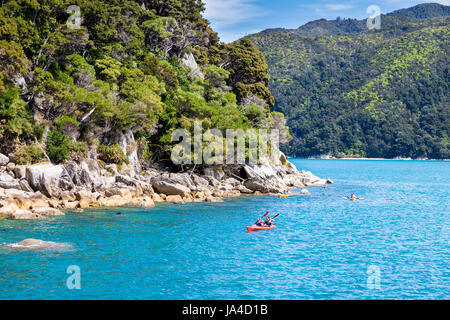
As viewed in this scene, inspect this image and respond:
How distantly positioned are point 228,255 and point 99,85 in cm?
3177

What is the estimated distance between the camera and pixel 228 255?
26734mm

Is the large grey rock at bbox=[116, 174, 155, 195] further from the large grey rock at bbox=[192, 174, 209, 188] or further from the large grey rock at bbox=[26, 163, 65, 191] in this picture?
the large grey rock at bbox=[192, 174, 209, 188]

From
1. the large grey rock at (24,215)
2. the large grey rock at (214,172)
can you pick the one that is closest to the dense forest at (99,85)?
the large grey rock at (214,172)

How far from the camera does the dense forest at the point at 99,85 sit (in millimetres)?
44000

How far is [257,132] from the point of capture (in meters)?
68.4

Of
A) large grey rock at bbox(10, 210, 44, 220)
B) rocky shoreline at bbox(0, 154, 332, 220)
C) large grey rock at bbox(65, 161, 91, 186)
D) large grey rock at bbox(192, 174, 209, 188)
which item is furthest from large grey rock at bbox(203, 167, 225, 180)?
large grey rock at bbox(10, 210, 44, 220)

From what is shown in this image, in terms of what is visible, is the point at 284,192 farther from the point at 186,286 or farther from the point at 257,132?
the point at 186,286

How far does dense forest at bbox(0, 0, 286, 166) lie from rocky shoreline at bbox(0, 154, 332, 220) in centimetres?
245

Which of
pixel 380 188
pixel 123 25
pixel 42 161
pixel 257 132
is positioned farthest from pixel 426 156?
pixel 42 161

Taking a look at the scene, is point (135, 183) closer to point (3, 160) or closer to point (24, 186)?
point (24, 186)

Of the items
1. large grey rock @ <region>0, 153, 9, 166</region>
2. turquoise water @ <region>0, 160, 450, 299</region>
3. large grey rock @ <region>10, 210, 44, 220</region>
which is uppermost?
large grey rock @ <region>0, 153, 9, 166</region>

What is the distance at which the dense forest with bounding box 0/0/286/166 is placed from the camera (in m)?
44.0

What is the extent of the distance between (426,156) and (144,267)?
195 meters

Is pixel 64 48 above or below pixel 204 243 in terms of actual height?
above
